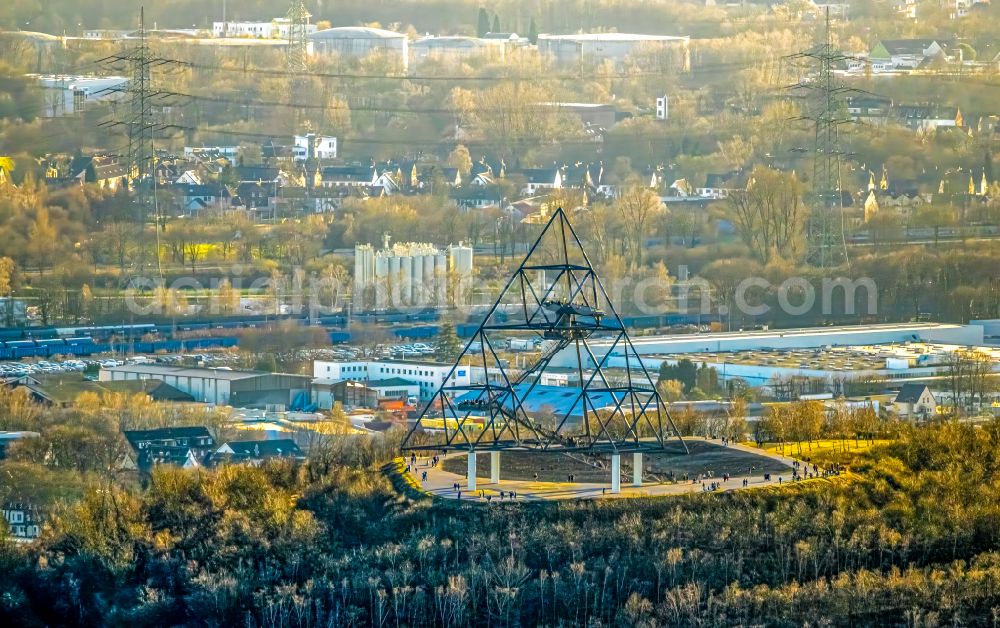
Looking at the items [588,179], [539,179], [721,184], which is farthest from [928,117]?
[539,179]

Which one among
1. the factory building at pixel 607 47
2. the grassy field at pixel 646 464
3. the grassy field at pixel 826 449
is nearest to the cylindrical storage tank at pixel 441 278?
the grassy field at pixel 826 449

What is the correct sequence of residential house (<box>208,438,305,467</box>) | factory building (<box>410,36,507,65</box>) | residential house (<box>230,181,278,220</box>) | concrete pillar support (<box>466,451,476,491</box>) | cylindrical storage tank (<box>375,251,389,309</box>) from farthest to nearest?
factory building (<box>410,36,507,65</box>) → residential house (<box>230,181,278,220</box>) → cylindrical storage tank (<box>375,251,389,309</box>) → residential house (<box>208,438,305,467</box>) → concrete pillar support (<box>466,451,476,491</box>)

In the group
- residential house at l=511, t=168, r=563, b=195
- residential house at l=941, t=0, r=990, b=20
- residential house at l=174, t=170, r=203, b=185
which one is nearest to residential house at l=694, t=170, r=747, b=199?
residential house at l=511, t=168, r=563, b=195

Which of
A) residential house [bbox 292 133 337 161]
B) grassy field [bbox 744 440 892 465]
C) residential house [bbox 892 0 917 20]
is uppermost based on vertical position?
residential house [bbox 892 0 917 20]

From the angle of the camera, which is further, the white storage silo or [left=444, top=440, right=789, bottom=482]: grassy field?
the white storage silo

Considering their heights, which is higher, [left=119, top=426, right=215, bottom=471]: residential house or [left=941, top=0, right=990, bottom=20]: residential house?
[left=941, top=0, right=990, bottom=20]: residential house

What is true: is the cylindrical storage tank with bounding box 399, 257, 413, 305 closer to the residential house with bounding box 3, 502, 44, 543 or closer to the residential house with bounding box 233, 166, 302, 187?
the residential house with bounding box 233, 166, 302, 187

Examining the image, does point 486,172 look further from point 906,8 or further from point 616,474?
point 616,474
